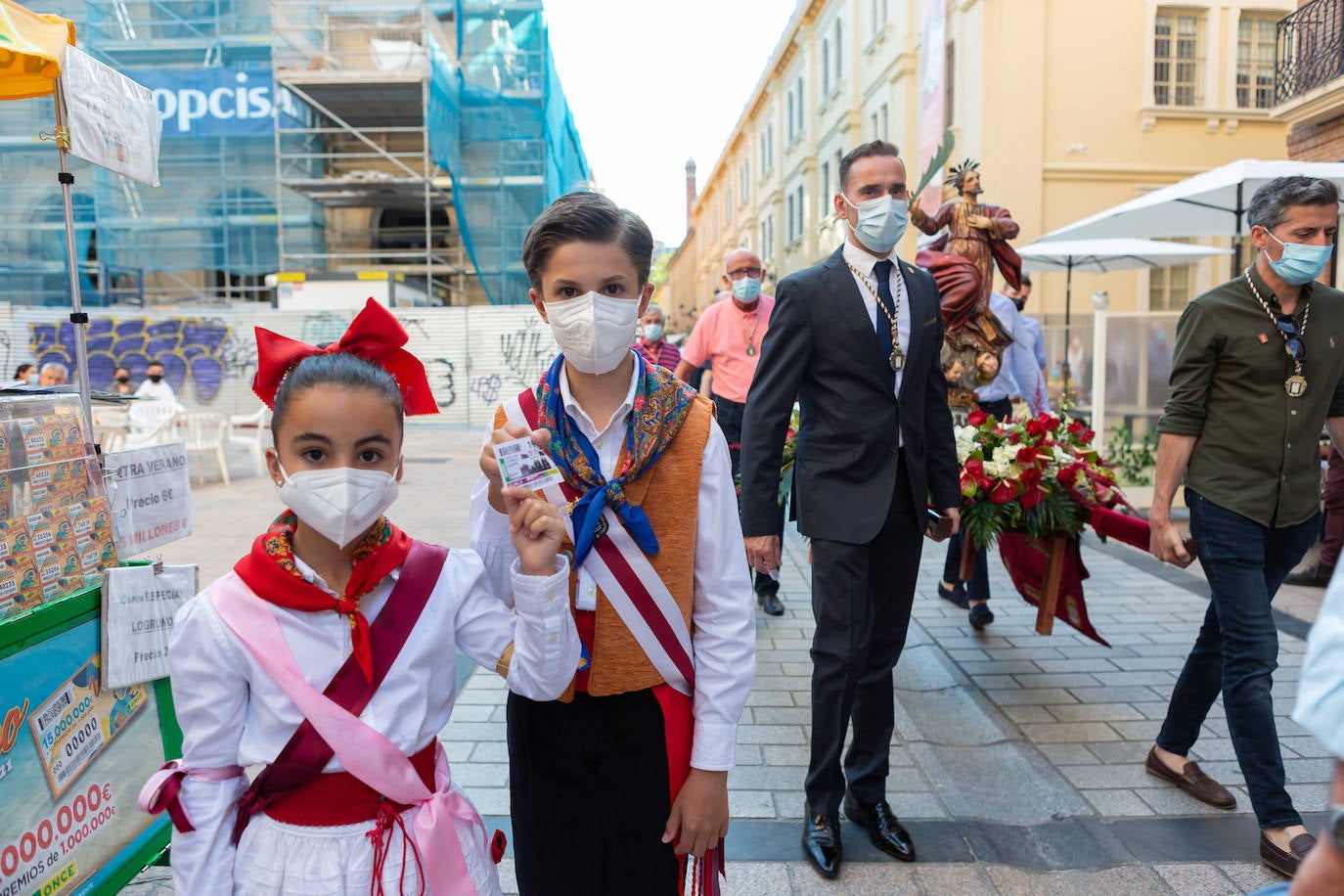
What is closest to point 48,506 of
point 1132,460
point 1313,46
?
point 1132,460

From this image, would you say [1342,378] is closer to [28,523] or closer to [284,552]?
[284,552]

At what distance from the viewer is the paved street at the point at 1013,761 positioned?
117 inches

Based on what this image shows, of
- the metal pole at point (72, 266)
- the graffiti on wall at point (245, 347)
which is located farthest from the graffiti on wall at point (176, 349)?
the metal pole at point (72, 266)

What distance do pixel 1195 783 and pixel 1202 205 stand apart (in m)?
7.19

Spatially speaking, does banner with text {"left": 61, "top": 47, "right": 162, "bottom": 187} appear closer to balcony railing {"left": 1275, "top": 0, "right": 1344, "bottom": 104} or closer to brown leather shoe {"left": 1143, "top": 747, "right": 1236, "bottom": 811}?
brown leather shoe {"left": 1143, "top": 747, "right": 1236, "bottom": 811}

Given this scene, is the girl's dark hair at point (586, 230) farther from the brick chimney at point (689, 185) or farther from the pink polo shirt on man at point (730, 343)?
the brick chimney at point (689, 185)

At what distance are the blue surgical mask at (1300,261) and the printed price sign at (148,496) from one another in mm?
3777

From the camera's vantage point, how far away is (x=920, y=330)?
312 cm

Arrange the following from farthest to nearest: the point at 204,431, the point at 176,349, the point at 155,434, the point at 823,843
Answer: the point at 176,349 → the point at 204,431 → the point at 155,434 → the point at 823,843

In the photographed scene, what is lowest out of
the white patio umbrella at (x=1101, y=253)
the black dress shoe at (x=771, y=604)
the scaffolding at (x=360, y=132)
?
the black dress shoe at (x=771, y=604)

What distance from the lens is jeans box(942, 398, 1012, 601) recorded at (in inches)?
221

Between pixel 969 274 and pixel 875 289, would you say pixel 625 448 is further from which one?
pixel 969 274

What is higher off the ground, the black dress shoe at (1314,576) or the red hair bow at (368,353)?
the red hair bow at (368,353)

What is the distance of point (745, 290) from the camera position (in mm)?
6520
